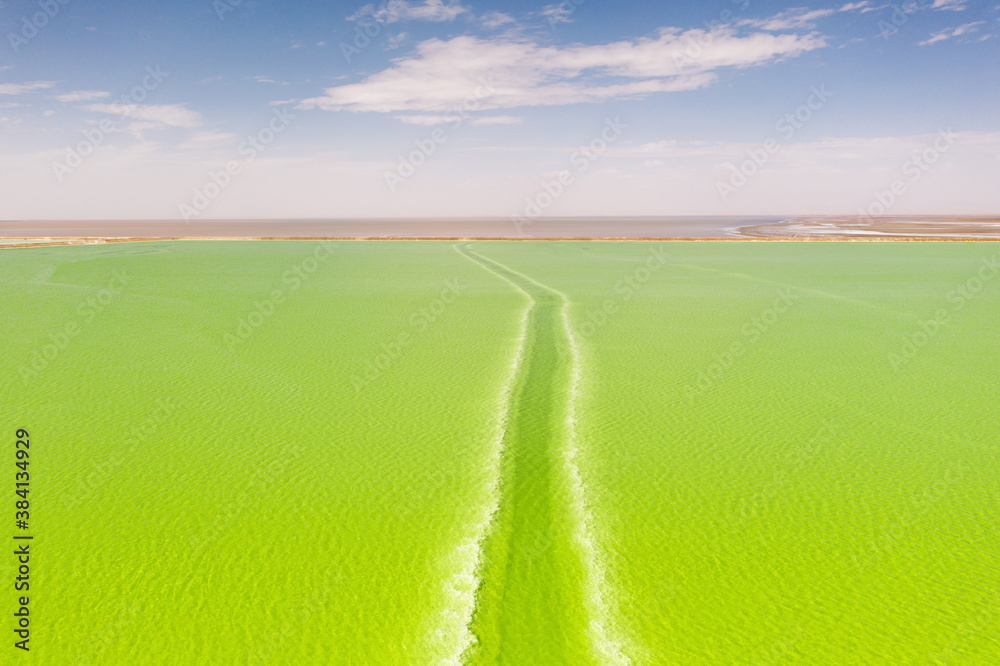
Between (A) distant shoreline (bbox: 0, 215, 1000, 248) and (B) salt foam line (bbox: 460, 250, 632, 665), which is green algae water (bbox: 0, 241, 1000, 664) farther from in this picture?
(A) distant shoreline (bbox: 0, 215, 1000, 248)

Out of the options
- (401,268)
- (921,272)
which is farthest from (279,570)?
(921,272)

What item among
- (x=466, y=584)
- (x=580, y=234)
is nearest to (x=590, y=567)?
(x=466, y=584)

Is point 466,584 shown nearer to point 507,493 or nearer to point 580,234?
point 507,493

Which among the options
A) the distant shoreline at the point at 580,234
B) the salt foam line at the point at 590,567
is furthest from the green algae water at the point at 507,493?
the distant shoreline at the point at 580,234

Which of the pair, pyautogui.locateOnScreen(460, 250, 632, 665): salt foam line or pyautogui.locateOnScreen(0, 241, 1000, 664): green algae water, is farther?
pyautogui.locateOnScreen(0, 241, 1000, 664): green algae water

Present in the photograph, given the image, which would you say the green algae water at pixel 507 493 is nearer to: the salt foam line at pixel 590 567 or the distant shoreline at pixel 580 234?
the salt foam line at pixel 590 567

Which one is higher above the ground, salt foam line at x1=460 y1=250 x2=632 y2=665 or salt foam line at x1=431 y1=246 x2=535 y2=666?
salt foam line at x1=460 y1=250 x2=632 y2=665

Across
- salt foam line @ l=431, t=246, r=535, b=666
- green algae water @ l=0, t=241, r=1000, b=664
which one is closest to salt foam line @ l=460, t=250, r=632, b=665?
green algae water @ l=0, t=241, r=1000, b=664

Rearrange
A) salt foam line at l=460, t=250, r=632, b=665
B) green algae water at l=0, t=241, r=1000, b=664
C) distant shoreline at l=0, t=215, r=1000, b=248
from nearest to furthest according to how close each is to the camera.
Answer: salt foam line at l=460, t=250, r=632, b=665
green algae water at l=0, t=241, r=1000, b=664
distant shoreline at l=0, t=215, r=1000, b=248
